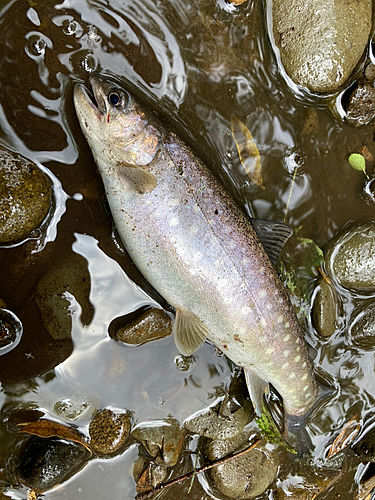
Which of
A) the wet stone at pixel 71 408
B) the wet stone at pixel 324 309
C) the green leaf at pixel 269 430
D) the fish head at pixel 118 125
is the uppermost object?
the fish head at pixel 118 125

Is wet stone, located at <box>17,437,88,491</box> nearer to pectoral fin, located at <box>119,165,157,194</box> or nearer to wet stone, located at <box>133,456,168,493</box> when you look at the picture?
wet stone, located at <box>133,456,168,493</box>

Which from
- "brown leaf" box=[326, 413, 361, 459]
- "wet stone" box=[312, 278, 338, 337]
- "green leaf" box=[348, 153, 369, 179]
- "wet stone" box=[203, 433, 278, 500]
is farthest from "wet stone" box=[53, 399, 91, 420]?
"green leaf" box=[348, 153, 369, 179]

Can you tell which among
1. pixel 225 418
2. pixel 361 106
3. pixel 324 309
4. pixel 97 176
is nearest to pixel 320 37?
pixel 361 106

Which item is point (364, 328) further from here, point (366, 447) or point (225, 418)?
point (225, 418)

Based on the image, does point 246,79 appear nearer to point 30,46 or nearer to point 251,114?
point 251,114

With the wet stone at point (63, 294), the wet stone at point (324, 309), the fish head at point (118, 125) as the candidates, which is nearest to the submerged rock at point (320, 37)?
the fish head at point (118, 125)

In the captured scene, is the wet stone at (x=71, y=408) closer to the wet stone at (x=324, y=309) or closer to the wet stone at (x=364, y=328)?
the wet stone at (x=324, y=309)
